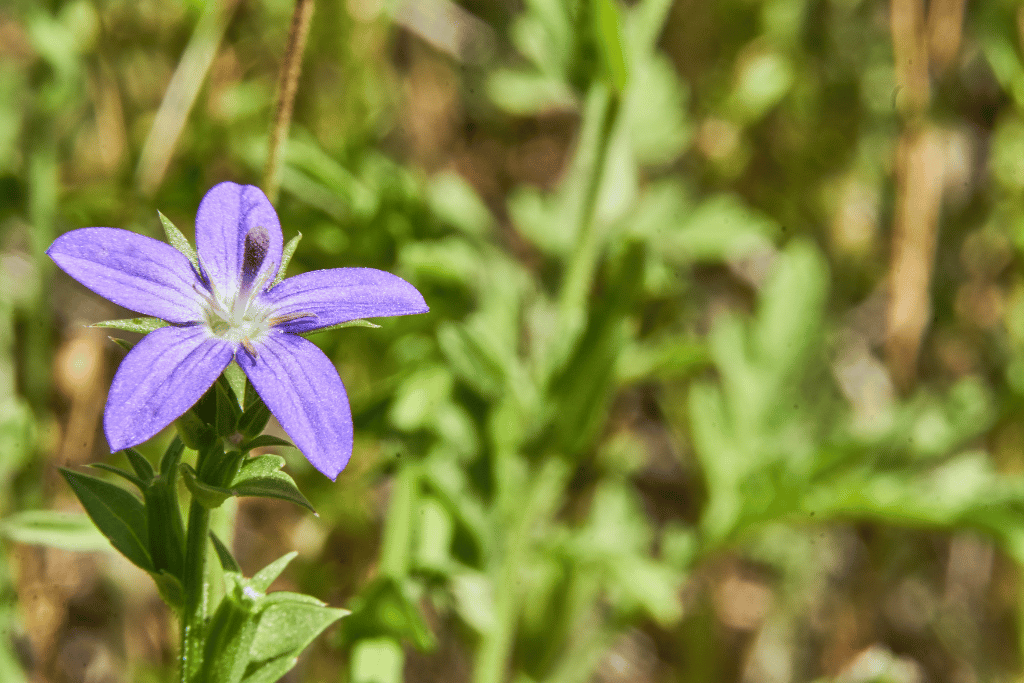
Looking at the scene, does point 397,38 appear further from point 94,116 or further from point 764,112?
point 764,112

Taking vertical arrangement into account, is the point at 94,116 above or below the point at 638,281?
above

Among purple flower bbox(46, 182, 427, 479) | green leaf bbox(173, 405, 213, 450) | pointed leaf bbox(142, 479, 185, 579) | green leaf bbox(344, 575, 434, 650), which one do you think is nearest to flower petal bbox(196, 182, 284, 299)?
purple flower bbox(46, 182, 427, 479)

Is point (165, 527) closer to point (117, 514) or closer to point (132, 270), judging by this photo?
point (117, 514)

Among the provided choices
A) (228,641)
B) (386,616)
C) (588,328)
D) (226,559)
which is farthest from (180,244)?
(588,328)

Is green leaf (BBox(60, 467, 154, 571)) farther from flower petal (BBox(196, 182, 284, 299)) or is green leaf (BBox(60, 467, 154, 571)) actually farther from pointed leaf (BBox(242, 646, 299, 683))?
flower petal (BBox(196, 182, 284, 299))

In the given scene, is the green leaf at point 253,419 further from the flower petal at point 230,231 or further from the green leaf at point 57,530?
the green leaf at point 57,530

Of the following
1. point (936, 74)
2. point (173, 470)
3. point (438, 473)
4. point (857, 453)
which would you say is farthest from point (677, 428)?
point (173, 470)

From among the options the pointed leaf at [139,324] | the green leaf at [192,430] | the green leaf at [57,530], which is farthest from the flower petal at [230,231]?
the green leaf at [57,530]

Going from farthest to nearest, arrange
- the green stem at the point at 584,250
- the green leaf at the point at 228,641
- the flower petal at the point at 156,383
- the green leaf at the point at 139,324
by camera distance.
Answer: the green stem at the point at 584,250
the green leaf at the point at 228,641
the green leaf at the point at 139,324
the flower petal at the point at 156,383
